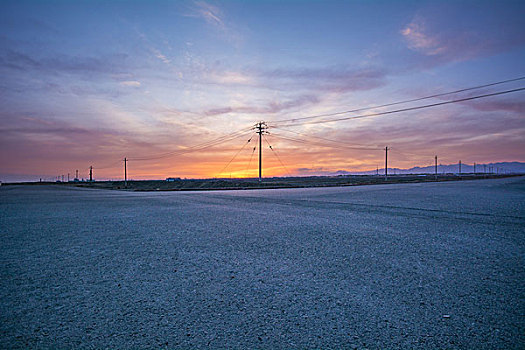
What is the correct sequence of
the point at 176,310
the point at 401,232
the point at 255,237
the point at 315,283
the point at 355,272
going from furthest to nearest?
the point at 401,232 → the point at 255,237 → the point at 355,272 → the point at 315,283 → the point at 176,310

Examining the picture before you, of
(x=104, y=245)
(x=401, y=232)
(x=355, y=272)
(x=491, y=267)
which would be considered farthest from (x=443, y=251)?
(x=104, y=245)

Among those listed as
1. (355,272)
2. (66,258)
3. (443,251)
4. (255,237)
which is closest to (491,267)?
(443,251)

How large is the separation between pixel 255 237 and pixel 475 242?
444 centimetres

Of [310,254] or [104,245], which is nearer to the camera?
A: [310,254]

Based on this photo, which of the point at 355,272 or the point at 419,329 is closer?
the point at 419,329

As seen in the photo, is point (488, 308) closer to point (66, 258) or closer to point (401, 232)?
point (401, 232)

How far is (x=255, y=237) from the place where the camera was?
626 centimetres

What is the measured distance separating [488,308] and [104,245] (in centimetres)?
606

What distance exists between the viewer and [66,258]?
4703mm

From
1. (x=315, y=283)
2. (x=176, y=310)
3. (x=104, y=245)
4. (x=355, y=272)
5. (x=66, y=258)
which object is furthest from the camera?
(x=104, y=245)

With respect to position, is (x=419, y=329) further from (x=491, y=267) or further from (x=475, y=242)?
(x=475, y=242)

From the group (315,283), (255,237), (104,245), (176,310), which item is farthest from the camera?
(255,237)

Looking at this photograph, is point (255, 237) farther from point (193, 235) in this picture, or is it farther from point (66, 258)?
point (66, 258)

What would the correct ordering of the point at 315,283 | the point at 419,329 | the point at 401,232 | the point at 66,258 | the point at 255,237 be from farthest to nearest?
the point at 401,232, the point at 255,237, the point at 66,258, the point at 315,283, the point at 419,329
